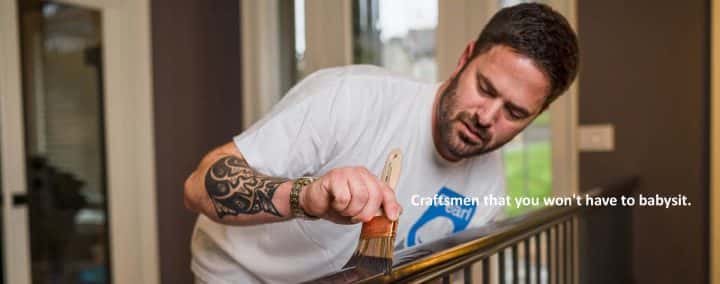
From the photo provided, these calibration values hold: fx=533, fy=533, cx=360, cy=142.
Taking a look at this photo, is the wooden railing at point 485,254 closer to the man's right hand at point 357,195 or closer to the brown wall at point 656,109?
the man's right hand at point 357,195

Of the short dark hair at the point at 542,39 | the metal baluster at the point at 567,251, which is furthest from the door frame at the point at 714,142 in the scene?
the short dark hair at the point at 542,39

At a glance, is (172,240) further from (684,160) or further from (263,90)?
(684,160)

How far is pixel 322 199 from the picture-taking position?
0.48 m

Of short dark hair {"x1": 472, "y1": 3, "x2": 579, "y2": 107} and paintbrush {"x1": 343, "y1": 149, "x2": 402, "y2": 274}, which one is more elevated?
short dark hair {"x1": 472, "y1": 3, "x2": 579, "y2": 107}

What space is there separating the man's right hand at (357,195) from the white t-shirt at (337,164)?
22 cm

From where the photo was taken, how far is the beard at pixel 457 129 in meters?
0.72

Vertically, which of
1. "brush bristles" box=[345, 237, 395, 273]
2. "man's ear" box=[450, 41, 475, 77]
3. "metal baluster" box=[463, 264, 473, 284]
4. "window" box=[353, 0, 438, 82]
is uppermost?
"window" box=[353, 0, 438, 82]

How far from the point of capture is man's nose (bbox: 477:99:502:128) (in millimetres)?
698

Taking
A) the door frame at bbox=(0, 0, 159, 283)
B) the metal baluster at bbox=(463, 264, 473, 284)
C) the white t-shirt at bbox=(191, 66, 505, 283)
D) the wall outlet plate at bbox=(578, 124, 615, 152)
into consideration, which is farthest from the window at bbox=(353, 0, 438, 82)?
the door frame at bbox=(0, 0, 159, 283)

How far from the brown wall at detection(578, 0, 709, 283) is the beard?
0.84 meters

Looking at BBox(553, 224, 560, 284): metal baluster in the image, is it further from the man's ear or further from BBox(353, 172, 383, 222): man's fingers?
BBox(353, 172, 383, 222): man's fingers

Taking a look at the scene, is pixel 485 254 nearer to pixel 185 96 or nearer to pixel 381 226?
pixel 381 226

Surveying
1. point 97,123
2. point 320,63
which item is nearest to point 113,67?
point 97,123

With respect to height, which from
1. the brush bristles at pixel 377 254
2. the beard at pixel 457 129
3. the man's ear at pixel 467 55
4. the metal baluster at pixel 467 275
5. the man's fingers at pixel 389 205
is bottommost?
the metal baluster at pixel 467 275
